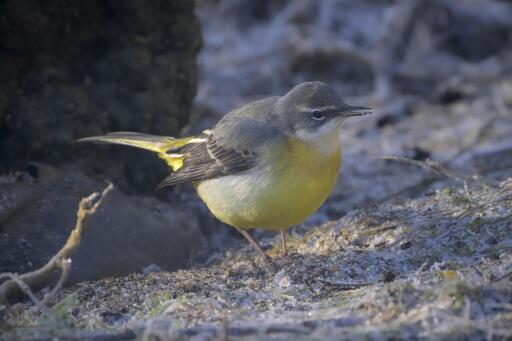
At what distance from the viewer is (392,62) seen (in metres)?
12.1

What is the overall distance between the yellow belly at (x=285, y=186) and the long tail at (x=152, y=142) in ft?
3.99

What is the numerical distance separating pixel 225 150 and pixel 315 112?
0.84 m

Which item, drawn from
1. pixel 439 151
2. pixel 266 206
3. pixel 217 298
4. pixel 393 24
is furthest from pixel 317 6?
pixel 217 298

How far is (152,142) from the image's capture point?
24.9 ft

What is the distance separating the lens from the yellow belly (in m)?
6.25

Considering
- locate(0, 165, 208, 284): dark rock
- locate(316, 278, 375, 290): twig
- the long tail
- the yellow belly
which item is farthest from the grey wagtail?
locate(316, 278, 375, 290): twig

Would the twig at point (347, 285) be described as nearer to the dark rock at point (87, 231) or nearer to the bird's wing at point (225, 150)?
the bird's wing at point (225, 150)

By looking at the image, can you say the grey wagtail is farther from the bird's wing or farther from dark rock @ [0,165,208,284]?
dark rock @ [0,165,208,284]

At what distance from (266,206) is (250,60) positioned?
6.75m

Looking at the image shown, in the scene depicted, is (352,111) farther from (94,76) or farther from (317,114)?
(94,76)

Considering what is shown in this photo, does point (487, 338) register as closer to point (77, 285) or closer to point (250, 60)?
point (77, 285)

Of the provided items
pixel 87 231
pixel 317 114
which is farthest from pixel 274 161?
pixel 87 231

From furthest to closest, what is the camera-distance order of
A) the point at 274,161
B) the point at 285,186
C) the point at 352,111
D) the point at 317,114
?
the point at 317,114 < the point at 352,111 < the point at 274,161 < the point at 285,186

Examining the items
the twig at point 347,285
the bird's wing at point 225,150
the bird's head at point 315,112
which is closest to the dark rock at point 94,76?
the bird's wing at point 225,150
